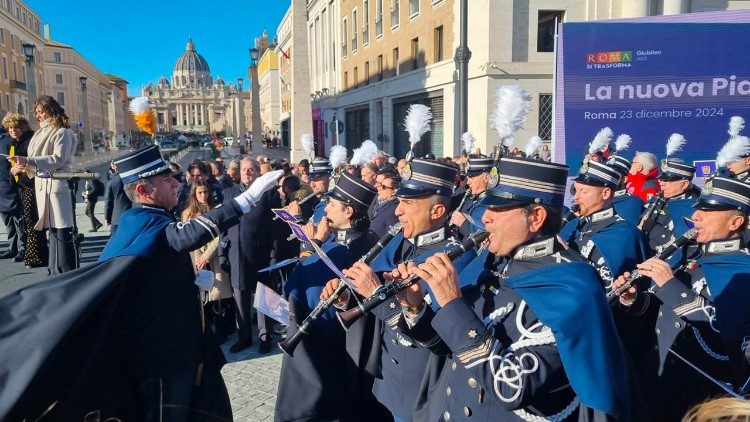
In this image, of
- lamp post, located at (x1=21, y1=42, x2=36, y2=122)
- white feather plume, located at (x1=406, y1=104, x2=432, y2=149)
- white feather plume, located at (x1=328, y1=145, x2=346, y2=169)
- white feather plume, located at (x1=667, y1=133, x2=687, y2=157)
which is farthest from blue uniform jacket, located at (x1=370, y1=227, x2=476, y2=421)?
lamp post, located at (x1=21, y1=42, x2=36, y2=122)

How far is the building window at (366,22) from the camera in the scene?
34.9 metres

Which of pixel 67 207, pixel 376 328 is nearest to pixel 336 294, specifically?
pixel 376 328

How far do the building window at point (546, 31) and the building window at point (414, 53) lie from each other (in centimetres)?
795

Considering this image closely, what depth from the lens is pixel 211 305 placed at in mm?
6832

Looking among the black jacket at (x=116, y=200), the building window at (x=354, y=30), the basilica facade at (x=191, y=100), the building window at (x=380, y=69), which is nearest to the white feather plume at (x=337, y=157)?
the black jacket at (x=116, y=200)

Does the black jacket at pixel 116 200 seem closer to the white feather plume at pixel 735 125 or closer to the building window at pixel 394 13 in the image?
the white feather plume at pixel 735 125

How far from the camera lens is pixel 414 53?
91.7 ft

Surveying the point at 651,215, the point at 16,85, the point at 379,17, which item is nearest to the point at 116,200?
the point at 651,215

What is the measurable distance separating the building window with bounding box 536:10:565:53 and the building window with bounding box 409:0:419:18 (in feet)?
26.7

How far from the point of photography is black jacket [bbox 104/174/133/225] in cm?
839

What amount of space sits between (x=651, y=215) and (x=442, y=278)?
4.77 meters

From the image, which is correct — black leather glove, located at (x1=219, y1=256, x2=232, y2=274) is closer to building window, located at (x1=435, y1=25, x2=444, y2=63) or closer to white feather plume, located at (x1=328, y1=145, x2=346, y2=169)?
white feather plume, located at (x1=328, y1=145, x2=346, y2=169)

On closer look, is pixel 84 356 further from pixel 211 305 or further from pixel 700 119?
pixel 700 119

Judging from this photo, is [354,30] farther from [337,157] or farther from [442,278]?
[442,278]
